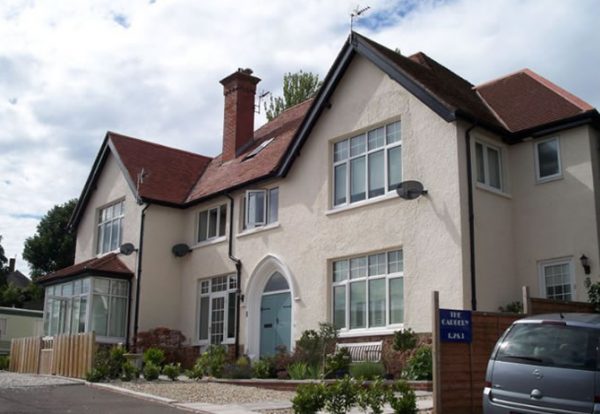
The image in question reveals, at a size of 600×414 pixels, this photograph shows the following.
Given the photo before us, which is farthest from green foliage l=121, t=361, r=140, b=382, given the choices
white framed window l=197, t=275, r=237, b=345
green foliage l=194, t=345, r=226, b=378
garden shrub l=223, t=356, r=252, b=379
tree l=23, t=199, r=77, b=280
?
tree l=23, t=199, r=77, b=280

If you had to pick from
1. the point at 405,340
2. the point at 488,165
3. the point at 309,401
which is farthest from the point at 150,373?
the point at 488,165

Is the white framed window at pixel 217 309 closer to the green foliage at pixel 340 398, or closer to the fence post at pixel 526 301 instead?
the fence post at pixel 526 301

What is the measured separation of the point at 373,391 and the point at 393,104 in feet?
30.5

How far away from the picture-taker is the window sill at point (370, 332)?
17188 mm

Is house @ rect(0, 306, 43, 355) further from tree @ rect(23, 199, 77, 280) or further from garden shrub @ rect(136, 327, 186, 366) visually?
garden shrub @ rect(136, 327, 186, 366)

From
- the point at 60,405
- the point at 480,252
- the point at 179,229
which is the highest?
the point at 179,229

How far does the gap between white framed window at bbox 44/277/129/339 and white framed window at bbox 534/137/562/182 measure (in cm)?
1435

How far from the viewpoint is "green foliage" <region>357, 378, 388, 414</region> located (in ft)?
35.6

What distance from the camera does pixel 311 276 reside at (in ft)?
65.0

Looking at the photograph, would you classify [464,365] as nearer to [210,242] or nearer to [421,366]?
[421,366]

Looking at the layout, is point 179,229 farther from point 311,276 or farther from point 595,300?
point 595,300

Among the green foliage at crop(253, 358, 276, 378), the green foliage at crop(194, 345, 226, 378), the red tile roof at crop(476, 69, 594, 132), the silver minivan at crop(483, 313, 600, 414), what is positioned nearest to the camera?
the silver minivan at crop(483, 313, 600, 414)

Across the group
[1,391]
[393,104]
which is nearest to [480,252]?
[393,104]

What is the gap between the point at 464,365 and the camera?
11.7 metres
